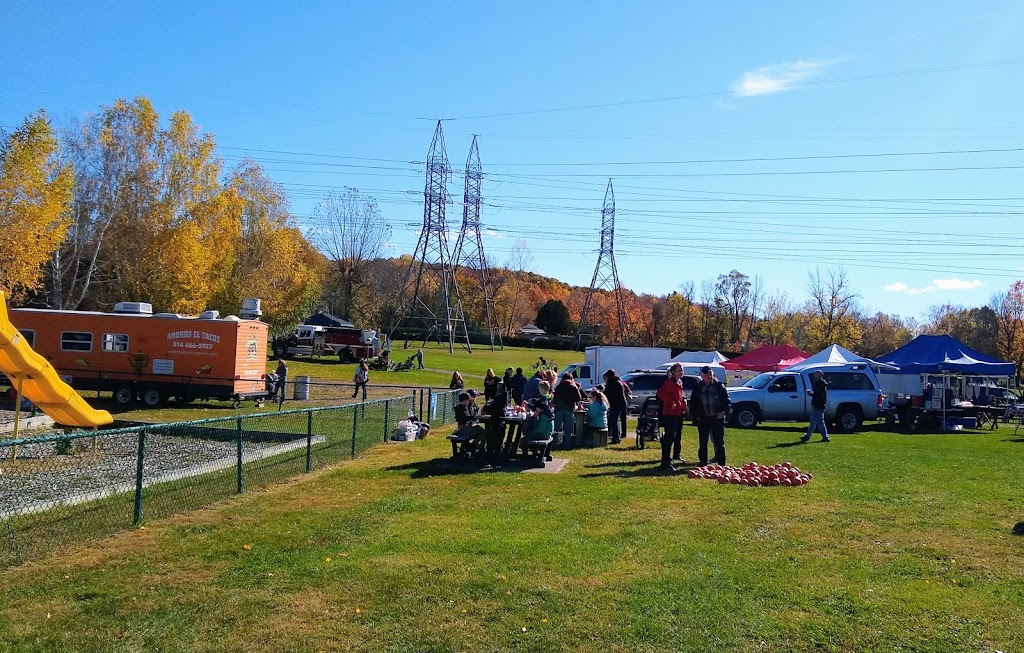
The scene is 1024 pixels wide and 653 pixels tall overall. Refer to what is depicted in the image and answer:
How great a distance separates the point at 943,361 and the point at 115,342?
2719 centimetres

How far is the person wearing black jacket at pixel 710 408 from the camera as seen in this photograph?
12.3 meters

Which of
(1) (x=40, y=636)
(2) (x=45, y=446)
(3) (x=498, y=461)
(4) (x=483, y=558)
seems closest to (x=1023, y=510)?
(4) (x=483, y=558)

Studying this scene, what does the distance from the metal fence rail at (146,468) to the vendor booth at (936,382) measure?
16212mm

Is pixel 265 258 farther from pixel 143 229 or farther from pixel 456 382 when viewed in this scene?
pixel 456 382

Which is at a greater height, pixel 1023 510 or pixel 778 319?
pixel 778 319

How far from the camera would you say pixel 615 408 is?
16438 mm

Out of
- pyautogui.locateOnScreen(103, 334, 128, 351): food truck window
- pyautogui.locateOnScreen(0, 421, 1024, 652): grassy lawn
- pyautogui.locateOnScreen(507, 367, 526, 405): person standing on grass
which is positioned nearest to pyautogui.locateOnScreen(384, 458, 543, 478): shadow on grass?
pyautogui.locateOnScreen(0, 421, 1024, 652): grassy lawn

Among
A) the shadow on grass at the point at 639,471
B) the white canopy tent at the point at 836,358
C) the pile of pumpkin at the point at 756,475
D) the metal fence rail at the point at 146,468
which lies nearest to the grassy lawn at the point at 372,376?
the metal fence rail at the point at 146,468

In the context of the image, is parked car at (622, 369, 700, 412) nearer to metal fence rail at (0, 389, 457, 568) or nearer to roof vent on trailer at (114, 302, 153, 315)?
metal fence rail at (0, 389, 457, 568)

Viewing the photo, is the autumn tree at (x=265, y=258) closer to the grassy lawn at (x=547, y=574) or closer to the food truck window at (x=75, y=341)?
the food truck window at (x=75, y=341)

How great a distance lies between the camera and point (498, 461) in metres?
12.7

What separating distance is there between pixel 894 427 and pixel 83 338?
26.0 meters

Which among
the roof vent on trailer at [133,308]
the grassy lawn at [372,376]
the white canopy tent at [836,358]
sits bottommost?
the grassy lawn at [372,376]

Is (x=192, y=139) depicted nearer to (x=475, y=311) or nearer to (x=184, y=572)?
(x=184, y=572)
